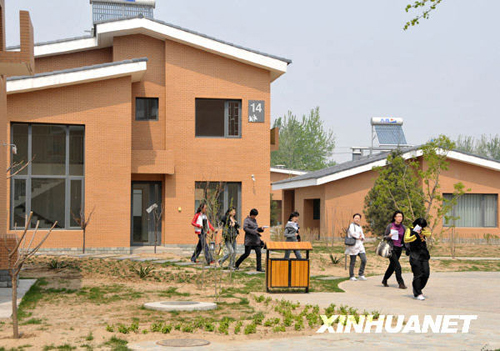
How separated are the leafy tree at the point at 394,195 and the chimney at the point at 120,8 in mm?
11760

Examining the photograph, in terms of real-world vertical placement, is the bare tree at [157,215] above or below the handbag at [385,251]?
above

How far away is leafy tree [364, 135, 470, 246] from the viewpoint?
25781mm

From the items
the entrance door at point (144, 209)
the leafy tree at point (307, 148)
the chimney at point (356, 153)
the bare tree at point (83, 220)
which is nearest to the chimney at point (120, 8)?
the entrance door at point (144, 209)

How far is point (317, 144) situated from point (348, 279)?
219 feet

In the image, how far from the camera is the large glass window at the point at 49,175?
21.4m

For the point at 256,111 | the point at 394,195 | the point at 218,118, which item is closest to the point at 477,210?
the point at 394,195

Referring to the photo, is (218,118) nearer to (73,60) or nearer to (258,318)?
(73,60)

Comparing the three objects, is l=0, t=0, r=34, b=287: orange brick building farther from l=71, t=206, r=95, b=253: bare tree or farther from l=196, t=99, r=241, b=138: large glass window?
l=196, t=99, r=241, b=138: large glass window

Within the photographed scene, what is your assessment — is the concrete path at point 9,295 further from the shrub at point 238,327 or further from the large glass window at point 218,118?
the large glass window at point 218,118

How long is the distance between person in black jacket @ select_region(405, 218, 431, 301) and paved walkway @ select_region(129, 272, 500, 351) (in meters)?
0.31

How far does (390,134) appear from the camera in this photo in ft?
161

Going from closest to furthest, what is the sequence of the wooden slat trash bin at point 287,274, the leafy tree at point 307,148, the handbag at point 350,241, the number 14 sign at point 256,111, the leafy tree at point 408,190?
the wooden slat trash bin at point 287,274, the handbag at point 350,241, the number 14 sign at point 256,111, the leafy tree at point 408,190, the leafy tree at point 307,148

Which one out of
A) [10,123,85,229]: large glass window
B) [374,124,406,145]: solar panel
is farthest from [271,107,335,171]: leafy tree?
[10,123,85,229]: large glass window

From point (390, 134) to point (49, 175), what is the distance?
31.9 meters
